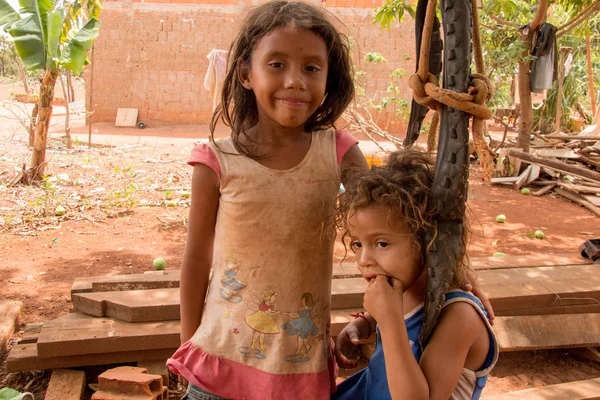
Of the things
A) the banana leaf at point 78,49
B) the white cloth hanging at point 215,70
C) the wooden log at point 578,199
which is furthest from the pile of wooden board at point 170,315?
the white cloth hanging at point 215,70

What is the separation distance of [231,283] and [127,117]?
525 inches

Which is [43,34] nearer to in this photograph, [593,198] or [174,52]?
[174,52]

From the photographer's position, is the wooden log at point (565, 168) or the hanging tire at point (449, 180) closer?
the hanging tire at point (449, 180)

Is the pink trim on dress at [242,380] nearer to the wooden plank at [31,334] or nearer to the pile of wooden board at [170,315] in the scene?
the pile of wooden board at [170,315]

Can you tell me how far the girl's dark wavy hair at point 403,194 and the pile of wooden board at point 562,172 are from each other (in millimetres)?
6144

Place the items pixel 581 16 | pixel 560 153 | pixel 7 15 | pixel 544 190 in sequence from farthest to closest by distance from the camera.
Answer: pixel 560 153, pixel 544 190, pixel 7 15, pixel 581 16

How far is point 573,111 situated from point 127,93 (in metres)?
12.0

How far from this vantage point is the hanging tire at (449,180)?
1.07 m

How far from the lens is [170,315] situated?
256 centimetres

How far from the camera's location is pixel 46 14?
24.1 ft

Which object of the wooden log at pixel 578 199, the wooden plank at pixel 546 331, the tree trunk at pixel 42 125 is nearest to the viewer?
the wooden plank at pixel 546 331

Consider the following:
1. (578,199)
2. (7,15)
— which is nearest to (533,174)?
(578,199)

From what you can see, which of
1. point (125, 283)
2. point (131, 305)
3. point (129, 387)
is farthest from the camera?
point (125, 283)

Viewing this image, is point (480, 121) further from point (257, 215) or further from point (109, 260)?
point (109, 260)
